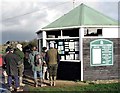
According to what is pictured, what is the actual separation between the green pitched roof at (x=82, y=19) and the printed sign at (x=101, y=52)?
97 cm

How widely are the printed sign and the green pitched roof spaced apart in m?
0.97

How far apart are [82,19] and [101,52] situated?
1.89 m

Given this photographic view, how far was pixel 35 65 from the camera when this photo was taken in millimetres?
13719

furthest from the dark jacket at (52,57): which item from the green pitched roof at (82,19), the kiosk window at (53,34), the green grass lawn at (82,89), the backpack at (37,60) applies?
the kiosk window at (53,34)

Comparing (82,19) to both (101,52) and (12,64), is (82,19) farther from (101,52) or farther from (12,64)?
(12,64)

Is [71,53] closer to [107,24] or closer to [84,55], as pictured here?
[84,55]

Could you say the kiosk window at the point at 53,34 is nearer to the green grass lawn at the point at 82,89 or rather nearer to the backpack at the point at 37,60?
the backpack at the point at 37,60

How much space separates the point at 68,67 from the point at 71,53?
70 centimetres

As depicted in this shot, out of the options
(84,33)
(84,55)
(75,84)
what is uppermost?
(84,33)

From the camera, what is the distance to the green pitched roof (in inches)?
650

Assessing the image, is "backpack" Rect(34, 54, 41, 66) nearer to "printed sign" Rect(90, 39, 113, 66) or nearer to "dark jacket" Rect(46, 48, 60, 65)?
"dark jacket" Rect(46, 48, 60, 65)

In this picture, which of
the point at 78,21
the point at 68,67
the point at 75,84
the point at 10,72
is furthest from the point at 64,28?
the point at 10,72

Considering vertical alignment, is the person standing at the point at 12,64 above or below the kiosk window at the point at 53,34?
below

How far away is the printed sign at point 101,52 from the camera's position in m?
16.0
